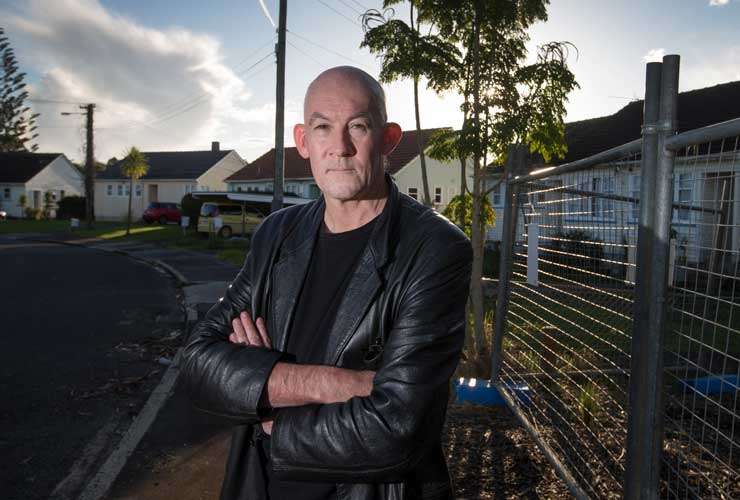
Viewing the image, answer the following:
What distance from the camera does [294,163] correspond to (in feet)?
157

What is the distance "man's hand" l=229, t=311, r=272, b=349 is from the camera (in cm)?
196

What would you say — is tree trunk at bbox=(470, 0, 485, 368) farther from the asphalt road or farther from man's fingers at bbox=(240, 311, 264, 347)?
man's fingers at bbox=(240, 311, 264, 347)

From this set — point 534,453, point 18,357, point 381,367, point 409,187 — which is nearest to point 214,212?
point 409,187

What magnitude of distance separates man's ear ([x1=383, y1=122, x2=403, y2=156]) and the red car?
156ft

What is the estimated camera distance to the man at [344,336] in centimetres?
165

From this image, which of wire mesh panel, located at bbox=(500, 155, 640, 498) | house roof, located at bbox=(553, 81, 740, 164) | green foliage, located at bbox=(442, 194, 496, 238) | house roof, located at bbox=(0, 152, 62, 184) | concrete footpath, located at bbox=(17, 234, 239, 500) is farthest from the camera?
house roof, located at bbox=(0, 152, 62, 184)

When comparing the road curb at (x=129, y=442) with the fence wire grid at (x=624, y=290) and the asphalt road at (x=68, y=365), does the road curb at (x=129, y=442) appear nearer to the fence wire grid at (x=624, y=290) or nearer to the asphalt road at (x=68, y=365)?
the asphalt road at (x=68, y=365)

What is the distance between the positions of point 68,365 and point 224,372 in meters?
6.23

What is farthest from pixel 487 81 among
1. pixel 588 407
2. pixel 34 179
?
pixel 34 179

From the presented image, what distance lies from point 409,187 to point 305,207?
39.4m

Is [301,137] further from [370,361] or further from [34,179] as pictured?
[34,179]

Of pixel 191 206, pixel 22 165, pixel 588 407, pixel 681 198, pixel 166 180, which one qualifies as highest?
pixel 22 165

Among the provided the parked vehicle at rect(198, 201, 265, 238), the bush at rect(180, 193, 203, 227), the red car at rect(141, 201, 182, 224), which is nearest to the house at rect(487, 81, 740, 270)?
the parked vehicle at rect(198, 201, 265, 238)

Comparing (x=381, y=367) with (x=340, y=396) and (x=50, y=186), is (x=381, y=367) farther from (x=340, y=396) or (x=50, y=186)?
(x=50, y=186)
